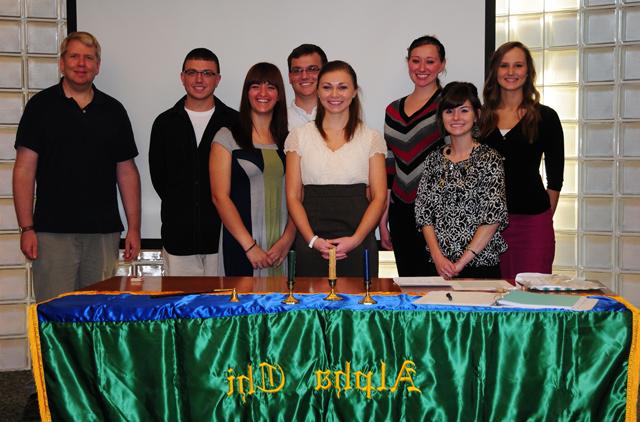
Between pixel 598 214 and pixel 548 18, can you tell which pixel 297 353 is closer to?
pixel 598 214

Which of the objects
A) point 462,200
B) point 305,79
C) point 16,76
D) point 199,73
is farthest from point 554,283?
point 16,76

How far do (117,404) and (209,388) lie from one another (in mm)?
285

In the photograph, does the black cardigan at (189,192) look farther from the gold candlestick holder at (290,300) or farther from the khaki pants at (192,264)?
the gold candlestick holder at (290,300)

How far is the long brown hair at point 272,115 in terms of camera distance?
3230 millimetres

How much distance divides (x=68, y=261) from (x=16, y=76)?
1.21 meters

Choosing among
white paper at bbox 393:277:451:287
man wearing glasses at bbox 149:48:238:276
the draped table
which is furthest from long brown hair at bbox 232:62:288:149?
the draped table

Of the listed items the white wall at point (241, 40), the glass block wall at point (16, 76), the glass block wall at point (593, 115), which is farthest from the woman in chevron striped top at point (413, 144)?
the glass block wall at point (16, 76)

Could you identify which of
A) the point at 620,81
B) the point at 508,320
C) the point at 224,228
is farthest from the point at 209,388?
the point at 620,81

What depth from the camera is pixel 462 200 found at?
2.88m

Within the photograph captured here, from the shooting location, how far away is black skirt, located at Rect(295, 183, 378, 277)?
9.95ft

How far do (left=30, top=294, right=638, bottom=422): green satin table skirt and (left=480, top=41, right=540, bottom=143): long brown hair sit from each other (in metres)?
1.29

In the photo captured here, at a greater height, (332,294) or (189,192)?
(189,192)

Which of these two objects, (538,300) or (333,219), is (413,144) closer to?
(333,219)

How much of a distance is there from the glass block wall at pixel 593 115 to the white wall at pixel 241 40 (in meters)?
0.40
